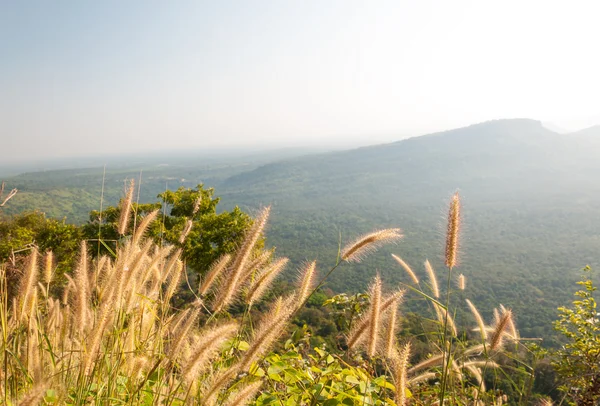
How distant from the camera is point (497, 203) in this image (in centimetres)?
14012

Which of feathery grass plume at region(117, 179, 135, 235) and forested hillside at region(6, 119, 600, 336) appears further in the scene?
forested hillside at region(6, 119, 600, 336)

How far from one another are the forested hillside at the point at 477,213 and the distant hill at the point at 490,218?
278 mm

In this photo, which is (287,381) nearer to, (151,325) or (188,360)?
(188,360)

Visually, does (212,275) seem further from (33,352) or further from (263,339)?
(33,352)

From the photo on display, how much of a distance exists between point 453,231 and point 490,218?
5465 inches

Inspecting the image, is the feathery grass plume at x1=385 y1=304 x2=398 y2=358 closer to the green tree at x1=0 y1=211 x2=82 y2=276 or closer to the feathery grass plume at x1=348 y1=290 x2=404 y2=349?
the feathery grass plume at x1=348 y1=290 x2=404 y2=349

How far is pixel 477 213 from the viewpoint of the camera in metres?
130

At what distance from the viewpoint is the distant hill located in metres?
56.2

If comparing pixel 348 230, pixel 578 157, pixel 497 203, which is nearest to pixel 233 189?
pixel 348 230

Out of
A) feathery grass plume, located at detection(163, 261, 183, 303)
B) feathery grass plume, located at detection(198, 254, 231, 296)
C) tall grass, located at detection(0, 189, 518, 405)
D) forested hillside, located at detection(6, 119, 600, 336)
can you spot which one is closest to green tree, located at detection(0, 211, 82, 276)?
forested hillside, located at detection(6, 119, 600, 336)

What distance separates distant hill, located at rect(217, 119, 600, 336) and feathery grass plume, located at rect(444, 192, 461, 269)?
0.17 ft

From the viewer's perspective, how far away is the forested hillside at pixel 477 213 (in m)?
54.2

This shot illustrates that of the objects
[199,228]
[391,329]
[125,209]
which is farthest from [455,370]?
[199,228]

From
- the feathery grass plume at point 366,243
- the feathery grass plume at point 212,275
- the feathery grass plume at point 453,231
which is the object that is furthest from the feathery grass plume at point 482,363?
the feathery grass plume at point 212,275
